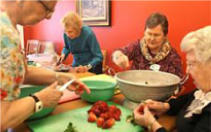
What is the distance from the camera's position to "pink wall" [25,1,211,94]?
6.66ft

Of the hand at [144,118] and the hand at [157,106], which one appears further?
the hand at [157,106]

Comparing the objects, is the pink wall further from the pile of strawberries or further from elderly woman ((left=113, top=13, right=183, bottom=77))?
the pile of strawberries

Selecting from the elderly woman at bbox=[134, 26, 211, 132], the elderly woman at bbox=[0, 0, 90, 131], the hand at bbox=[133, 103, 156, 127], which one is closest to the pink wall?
the elderly woman at bbox=[134, 26, 211, 132]

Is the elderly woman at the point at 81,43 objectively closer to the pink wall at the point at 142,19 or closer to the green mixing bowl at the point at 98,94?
the pink wall at the point at 142,19

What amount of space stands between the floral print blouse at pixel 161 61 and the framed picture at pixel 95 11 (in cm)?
130

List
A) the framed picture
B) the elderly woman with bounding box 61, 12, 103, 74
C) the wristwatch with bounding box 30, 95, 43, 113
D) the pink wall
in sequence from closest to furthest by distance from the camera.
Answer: the wristwatch with bounding box 30, 95, 43, 113 < the pink wall < the elderly woman with bounding box 61, 12, 103, 74 < the framed picture

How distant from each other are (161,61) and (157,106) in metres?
0.73

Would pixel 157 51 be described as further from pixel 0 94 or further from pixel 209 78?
pixel 0 94

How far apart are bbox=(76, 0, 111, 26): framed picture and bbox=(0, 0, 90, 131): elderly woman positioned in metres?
2.22

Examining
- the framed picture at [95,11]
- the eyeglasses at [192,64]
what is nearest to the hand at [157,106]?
the eyeglasses at [192,64]

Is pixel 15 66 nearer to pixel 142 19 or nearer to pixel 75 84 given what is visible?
pixel 75 84

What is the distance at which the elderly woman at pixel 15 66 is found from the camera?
71 centimetres

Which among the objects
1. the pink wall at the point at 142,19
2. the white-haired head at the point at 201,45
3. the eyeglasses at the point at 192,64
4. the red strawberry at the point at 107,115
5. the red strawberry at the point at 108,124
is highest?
the pink wall at the point at 142,19

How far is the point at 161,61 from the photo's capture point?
1.74 m
